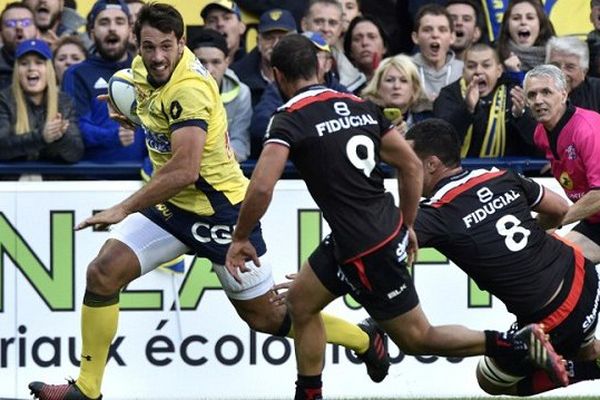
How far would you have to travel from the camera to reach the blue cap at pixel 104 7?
11.7 metres

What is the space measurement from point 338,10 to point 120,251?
143 inches

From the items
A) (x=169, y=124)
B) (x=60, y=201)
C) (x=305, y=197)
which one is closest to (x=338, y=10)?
(x=305, y=197)

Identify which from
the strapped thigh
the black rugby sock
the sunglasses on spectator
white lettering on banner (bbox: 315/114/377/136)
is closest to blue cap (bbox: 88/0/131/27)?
the sunglasses on spectator

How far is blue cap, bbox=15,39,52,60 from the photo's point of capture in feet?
36.3

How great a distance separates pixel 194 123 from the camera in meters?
8.90

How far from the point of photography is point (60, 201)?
10.9 metres

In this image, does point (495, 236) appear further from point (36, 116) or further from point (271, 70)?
point (36, 116)

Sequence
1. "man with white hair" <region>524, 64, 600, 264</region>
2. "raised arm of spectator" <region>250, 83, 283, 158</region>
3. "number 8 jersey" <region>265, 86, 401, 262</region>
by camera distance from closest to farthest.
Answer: "number 8 jersey" <region>265, 86, 401, 262</region> → "man with white hair" <region>524, 64, 600, 264</region> → "raised arm of spectator" <region>250, 83, 283, 158</region>

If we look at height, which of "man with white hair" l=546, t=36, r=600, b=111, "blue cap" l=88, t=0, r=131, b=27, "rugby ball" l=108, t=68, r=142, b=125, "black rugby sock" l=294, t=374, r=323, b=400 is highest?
"blue cap" l=88, t=0, r=131, b=27

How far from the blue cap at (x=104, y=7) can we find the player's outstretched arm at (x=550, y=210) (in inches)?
151

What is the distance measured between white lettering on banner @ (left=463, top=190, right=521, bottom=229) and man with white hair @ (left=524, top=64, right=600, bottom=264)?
1.32 meters

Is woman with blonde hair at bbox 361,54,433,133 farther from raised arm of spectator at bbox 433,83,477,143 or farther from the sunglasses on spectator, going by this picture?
the sunglasses on spectator

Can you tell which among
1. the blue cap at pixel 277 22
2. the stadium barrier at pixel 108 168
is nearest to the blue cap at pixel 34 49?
the stadium barrier at pixel 108 168

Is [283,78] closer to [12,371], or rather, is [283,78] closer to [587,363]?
[587,363]
